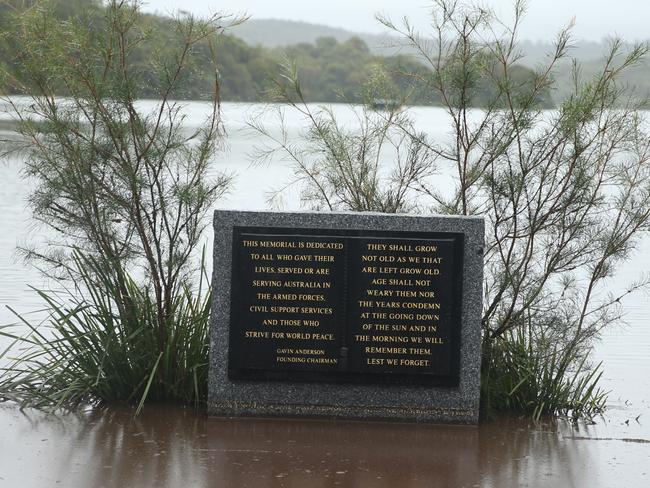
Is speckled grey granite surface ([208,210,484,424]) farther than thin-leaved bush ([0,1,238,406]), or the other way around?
thin-leaved bush ([0,1,238,406])

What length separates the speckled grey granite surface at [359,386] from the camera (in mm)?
7598

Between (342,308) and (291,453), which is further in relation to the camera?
(342,308)

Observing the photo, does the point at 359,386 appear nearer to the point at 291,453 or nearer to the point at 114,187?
the point at 291,453

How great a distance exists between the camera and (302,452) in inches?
270

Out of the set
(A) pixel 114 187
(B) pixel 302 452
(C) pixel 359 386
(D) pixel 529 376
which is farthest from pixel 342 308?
(A) pixel 114 187

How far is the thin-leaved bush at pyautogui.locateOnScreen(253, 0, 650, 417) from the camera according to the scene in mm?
8266

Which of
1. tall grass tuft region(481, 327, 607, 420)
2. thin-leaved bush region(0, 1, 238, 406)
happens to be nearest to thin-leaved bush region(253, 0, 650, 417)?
tall grass tuft region(481, 327, 607, 420)

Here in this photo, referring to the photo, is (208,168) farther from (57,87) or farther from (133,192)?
(57,87)

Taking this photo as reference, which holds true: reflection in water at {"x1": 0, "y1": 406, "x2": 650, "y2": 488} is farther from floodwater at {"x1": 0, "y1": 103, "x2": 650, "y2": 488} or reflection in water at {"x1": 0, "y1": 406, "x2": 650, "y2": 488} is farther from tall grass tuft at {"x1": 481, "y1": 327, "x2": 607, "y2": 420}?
tall grass tuft at {"x1": 481, "y1": 327, "x2": 607, "y2": 420}

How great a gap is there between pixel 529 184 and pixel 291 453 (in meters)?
2.96

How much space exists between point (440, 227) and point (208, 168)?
1.95 meters

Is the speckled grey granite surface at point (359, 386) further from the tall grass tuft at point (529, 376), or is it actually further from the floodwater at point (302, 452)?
the tall grass tuft at point (529, 376)

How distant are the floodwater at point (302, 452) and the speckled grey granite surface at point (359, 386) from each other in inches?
4.6

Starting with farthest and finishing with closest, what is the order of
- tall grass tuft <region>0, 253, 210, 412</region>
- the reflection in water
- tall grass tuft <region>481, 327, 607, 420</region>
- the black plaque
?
tall grass tuft <region>481, 327, 607, 420</region>
tall grass tuft <region>0, 253, 210, 412</region>
the black plaque
the reflection in water
